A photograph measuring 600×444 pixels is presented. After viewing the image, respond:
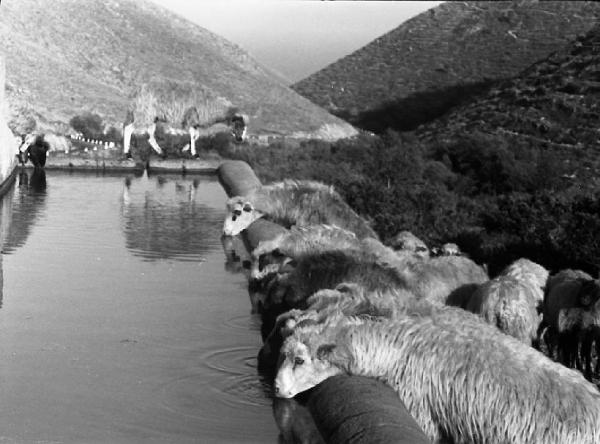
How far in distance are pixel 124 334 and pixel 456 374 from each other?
4571 mm

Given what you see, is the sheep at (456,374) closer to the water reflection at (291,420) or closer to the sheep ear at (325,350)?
the sheep ear at (325,350)

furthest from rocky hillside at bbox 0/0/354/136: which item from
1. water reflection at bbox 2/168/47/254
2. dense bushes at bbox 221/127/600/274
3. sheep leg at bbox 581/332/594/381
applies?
sheep leg at bbox 581/332/594/381

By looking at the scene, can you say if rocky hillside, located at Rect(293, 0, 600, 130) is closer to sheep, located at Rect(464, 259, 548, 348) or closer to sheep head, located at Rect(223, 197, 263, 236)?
sheep head, located at Rect(223, 197, 263, 236)

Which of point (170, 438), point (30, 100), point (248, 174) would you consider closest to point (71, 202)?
point (248, 174)

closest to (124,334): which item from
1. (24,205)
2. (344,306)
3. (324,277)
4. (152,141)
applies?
(324,277)

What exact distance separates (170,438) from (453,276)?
3.92 meters

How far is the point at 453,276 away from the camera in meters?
11.7

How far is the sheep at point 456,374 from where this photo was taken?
23.4 feet

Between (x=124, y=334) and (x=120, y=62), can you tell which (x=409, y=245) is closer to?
(x=124, y=334)

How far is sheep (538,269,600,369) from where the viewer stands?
10102 millimetres

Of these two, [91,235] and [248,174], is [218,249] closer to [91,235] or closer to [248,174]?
[91,235]

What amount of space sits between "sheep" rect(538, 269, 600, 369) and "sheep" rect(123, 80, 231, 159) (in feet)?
84.2

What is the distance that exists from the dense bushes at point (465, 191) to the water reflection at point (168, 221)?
2301 mm

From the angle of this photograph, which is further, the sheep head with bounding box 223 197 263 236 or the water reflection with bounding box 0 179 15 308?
the water reflection with bounding box 0 179 15 308
